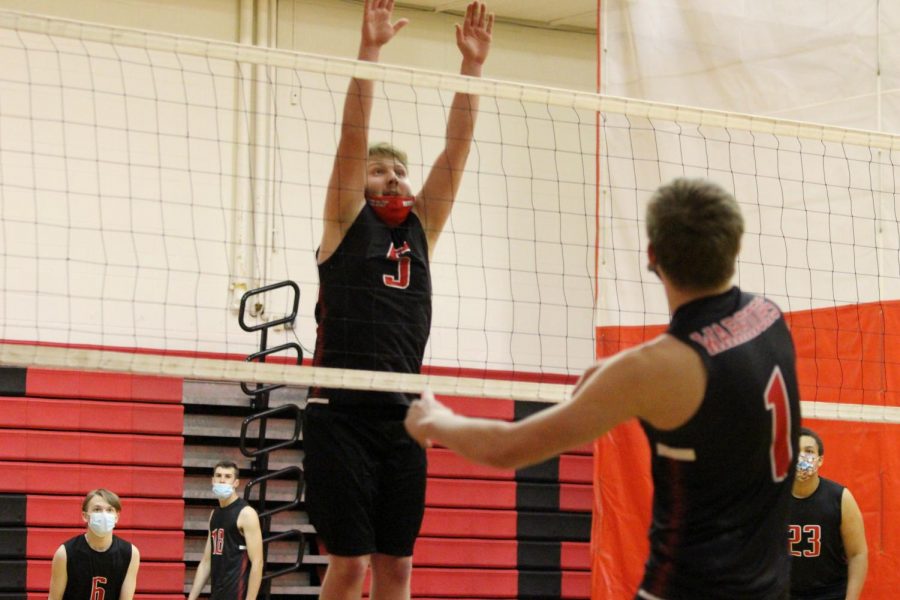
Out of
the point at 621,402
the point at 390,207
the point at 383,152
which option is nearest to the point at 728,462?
the point at 621,402

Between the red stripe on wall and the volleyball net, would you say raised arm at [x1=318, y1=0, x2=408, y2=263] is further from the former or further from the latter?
the red stripe on wall

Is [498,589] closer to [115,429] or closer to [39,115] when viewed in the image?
[115,429]

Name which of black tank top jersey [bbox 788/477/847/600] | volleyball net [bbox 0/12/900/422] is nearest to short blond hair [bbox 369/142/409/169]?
volleyball net [bbox 0/12/900/422]

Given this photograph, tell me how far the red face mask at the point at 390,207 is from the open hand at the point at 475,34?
0.80 metres

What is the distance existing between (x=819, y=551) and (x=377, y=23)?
4.21 meters

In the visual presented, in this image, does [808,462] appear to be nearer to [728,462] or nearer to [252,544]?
[728,462]

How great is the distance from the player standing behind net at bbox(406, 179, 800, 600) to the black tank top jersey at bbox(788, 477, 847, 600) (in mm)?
4178

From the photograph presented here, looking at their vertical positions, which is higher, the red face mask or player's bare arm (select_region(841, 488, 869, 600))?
the red face mask

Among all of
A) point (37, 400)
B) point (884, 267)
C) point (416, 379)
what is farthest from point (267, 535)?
point (416, 379)

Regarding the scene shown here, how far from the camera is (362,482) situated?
440cm

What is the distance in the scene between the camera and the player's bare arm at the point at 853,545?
22.3 ft

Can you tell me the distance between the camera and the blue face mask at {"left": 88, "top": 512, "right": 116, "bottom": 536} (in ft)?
28.2

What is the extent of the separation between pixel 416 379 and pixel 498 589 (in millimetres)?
7518

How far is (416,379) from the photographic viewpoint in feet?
14.6
